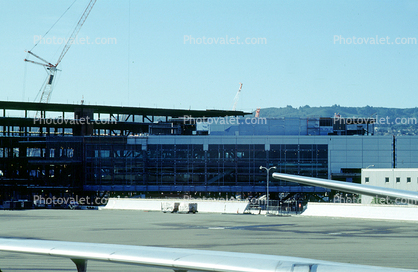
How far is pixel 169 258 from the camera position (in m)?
7.50

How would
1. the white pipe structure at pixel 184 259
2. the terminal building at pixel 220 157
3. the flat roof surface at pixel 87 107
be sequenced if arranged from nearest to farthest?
the white pipe structure at pixel 184 259
the terminal building at pixel 220 157
the flat roof surface at pixel 87 107

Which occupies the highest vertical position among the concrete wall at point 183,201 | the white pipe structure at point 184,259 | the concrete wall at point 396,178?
the white pipe structure at point 184,259

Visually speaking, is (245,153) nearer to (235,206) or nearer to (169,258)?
(235,206)

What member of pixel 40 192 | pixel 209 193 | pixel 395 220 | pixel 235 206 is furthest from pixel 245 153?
pixel 395 220

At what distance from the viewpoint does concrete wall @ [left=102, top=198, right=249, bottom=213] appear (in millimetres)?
89688

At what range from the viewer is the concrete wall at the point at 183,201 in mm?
89688

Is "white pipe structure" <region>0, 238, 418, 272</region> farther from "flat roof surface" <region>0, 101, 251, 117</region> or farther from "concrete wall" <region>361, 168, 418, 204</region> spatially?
"flat roof surface" <region>0, 101, 251, 117</region>

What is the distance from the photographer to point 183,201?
9400 cm

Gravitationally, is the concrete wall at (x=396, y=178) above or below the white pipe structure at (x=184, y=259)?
below

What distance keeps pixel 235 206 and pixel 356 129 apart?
73.1m

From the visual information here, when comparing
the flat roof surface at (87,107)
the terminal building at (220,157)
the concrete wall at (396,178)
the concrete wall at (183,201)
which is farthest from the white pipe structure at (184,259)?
the flat roof surface at (87,107)

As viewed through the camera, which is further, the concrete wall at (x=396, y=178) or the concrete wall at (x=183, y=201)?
the concrete wall at (x=396, y=178)

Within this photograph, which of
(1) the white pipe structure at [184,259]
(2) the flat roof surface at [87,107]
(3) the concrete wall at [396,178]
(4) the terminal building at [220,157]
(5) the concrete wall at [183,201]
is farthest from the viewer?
(2) the flat roof surface at [87,107]

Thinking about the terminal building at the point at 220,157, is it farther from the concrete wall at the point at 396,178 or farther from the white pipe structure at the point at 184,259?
the white pipe structure at the point at 184,259
